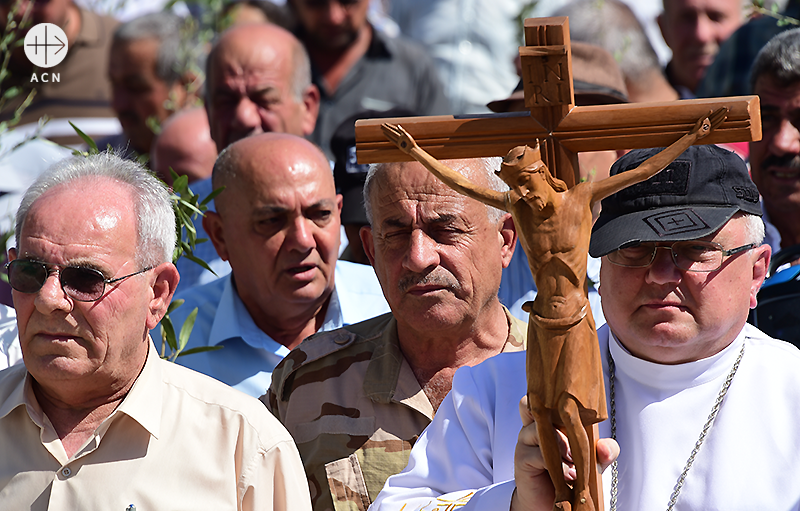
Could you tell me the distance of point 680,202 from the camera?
9.95 feet

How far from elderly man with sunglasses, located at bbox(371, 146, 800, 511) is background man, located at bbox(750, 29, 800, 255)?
181 cm

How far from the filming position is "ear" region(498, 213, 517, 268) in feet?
13.3

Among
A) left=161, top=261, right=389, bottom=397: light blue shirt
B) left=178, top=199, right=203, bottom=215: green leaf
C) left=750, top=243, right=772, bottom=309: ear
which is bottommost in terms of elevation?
left=161, top=261, right=389, bottom=397: light blue shirt

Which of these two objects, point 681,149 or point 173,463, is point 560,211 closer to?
point 681,149

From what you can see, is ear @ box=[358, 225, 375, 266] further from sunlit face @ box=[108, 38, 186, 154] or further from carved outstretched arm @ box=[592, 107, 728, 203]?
sunlit face @ box=[108, 38, 186, 154]

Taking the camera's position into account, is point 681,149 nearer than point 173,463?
Yes

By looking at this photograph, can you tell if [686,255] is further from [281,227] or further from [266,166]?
[266,166]

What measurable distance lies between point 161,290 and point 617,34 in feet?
15.3

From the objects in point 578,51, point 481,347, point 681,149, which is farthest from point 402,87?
point 681,149

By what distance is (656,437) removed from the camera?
120 inches

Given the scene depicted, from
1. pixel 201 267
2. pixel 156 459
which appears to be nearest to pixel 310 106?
pixel 201 267

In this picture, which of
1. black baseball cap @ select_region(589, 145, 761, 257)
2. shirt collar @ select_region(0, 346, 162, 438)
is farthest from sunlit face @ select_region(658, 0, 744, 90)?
shirt collar @ select_region(0, 346, 162, 438)

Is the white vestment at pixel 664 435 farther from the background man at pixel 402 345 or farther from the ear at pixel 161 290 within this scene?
the ear at pixel 161 290

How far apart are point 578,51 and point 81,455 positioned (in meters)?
3.69
